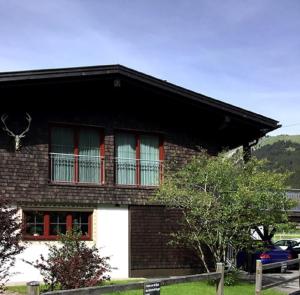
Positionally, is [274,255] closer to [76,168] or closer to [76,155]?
[76,168]

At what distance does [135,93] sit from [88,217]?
451cm

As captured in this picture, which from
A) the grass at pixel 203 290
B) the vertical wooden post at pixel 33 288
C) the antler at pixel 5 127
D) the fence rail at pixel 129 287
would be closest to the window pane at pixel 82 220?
the antler at pixel 5 127

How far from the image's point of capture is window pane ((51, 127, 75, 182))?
59.0ft

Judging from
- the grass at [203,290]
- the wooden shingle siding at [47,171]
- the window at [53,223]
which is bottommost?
the grass at [203,290]

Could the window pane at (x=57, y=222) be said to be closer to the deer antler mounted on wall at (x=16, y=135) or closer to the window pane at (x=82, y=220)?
the window pane at (x=82, y=220)

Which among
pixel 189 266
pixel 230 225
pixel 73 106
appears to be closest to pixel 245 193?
pixel 230 225

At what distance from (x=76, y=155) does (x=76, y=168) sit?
16.7 inches

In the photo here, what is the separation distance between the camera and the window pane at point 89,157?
60.3 feet

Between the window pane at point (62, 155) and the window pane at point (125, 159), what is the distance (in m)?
1.63

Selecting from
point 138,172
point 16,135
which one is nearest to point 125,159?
point 138,172

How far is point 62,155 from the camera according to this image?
18062mm

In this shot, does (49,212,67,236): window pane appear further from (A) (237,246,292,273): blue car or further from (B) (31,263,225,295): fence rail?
(B) (31,263,225,295): fence rail

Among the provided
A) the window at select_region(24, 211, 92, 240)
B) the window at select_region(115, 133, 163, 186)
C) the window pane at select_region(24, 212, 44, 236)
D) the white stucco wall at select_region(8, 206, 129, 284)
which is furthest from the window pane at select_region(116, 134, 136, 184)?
the window pane at select_region(24, 212, 44, 236)

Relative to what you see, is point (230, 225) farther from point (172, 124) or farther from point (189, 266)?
point (172, 124)
